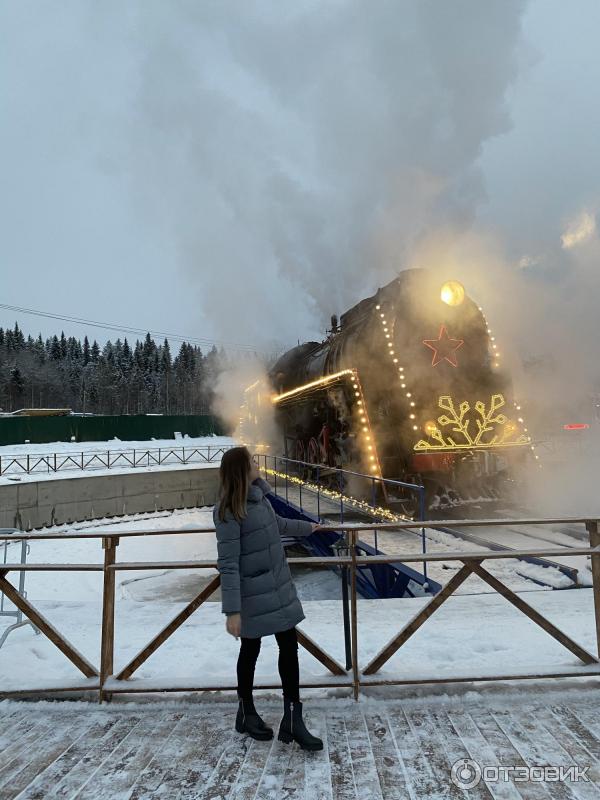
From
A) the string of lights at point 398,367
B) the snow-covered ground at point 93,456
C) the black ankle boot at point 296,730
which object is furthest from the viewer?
the snow-covered ground at point 93,456

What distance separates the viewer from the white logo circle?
2154mm

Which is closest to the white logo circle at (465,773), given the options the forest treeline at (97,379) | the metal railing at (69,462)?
the metal railing at (69,462)

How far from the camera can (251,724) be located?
2533mm

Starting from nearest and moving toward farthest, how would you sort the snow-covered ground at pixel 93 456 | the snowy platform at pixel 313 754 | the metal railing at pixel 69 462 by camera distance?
the snowy platform at pixel 313 754, the snow-covered ground at pixel 93 456, the metal railing at pixel 69 462

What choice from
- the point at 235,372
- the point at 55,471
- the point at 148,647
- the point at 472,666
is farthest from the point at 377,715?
the point at 235,372

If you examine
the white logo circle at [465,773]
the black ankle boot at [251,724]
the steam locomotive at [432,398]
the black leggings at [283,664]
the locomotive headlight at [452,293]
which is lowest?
the white logo circle at [465,773]

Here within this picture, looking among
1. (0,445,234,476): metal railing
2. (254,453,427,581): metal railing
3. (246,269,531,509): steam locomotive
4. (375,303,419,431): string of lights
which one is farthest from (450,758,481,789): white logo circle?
(0,445,234,476): metal railing

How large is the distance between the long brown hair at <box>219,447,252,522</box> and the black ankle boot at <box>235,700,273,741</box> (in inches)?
41.5

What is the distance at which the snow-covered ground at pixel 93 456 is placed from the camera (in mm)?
18094

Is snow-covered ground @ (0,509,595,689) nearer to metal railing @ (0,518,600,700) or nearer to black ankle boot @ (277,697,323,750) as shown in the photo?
metal railing @ (0,518,600,700)

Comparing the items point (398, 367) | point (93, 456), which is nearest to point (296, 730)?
point (398, 367)

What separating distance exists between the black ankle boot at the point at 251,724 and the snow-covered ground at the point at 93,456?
15.1 metres

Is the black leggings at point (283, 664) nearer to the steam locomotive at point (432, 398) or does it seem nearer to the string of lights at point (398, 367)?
the steam locomotive at point (432, 398)

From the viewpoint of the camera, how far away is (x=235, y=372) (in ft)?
94.9
